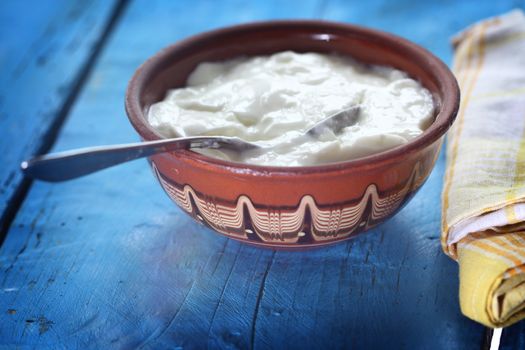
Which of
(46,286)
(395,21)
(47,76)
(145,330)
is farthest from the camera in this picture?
(395,21)

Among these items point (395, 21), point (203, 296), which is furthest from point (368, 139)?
point (395, 21)

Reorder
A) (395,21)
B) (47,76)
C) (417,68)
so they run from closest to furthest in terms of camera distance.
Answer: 1. (417,68)
2. (47,76)
3. (395,21)

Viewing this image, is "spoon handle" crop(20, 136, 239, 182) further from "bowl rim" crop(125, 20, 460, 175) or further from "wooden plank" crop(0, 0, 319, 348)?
"wooden plank" crop(0, 0, 319, 348)

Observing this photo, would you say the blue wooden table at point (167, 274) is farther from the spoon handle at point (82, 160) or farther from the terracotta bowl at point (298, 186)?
the spoon handle at point (82, 160)

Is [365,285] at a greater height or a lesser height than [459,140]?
lesser

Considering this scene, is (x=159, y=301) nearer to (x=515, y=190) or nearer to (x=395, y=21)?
(x=515, y=190)

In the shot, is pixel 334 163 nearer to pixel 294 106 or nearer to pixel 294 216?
pixel 294 216
